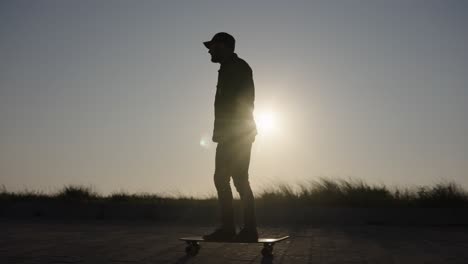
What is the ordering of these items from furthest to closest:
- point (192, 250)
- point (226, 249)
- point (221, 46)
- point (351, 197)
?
point (351, 197) → point (221, 46) → point (226, 249) → point (192, 250)

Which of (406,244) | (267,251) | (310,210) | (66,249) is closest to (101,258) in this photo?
(66,249)

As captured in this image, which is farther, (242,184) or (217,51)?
(217,51)

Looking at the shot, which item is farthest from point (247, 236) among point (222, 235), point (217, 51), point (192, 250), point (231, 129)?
point (217, 51)

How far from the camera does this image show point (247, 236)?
5.00 meters

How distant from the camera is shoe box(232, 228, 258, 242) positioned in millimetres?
4945

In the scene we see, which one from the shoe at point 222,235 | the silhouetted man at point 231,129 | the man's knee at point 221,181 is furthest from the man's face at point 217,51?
the shoe at point 222,235

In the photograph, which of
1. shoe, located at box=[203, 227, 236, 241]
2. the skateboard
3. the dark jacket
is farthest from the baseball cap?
the skateboard

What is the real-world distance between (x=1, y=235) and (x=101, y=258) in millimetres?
2725

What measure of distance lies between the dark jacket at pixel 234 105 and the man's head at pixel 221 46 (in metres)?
0.10

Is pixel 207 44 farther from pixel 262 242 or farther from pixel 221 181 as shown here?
pixel 262 242

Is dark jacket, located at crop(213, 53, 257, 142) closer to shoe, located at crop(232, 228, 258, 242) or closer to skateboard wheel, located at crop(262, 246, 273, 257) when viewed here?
shoe, located at crop(232, 228, 258, 242)

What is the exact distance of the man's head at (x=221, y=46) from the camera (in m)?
5.43

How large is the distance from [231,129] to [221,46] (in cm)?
91

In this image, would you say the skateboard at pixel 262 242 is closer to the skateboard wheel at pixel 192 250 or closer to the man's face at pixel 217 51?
the skateboard wheel at pixel 192 250
